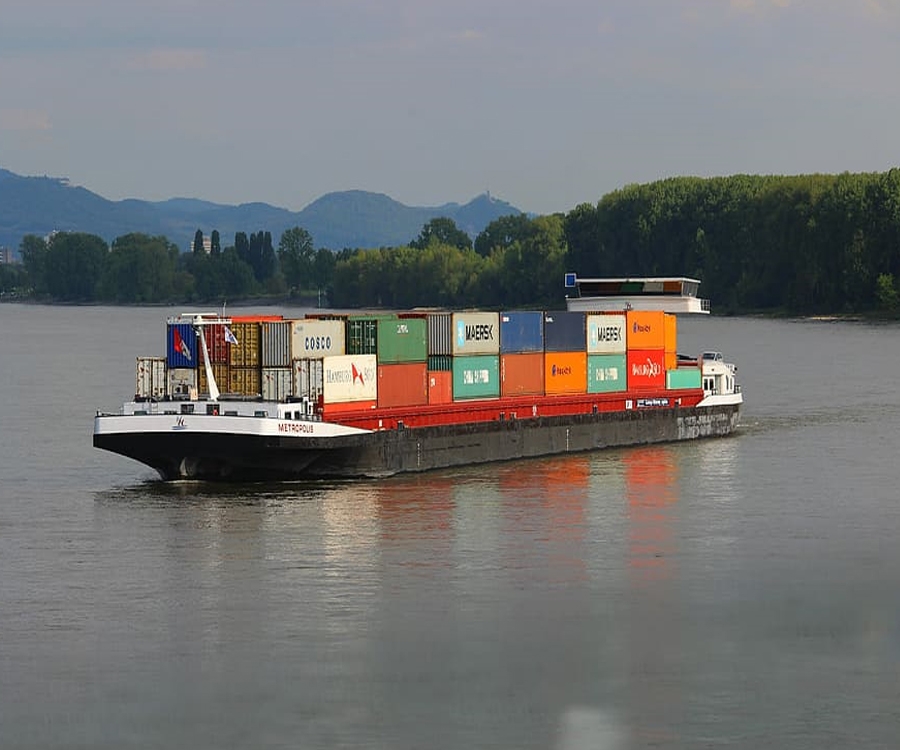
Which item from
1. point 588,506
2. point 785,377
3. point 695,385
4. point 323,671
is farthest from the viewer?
point 785,377

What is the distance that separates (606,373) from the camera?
5969cm

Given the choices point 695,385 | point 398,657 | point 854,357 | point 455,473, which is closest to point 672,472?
point 455,473

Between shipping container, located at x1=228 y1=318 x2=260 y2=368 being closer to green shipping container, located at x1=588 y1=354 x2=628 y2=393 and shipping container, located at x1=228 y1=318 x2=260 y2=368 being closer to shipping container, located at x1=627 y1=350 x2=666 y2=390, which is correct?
green shipping container, located at x1=588 y1=354 x2=628 y2=393

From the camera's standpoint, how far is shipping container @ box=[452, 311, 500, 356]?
53.0 m

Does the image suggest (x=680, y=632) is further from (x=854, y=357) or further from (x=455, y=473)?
(x=854, y=357)

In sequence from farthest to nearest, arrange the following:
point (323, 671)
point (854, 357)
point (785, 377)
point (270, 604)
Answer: point (854, 357) → point (785, 377) → point (270, 604) → point (323, 671)

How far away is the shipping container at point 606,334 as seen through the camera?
58.8 m

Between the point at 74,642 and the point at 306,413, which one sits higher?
the point at 306,413

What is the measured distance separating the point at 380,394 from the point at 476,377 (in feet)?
14.9

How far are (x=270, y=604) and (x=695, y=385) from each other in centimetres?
3352

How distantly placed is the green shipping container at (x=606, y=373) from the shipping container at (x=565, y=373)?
1.48ft

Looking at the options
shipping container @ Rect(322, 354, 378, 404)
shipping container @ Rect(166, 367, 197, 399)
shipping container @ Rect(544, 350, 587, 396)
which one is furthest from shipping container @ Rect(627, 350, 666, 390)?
shipping container @ Rect(166, 367, 197, 399)

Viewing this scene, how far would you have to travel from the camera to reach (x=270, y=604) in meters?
33.2

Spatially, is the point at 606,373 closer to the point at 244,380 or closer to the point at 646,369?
the point at 646,369
